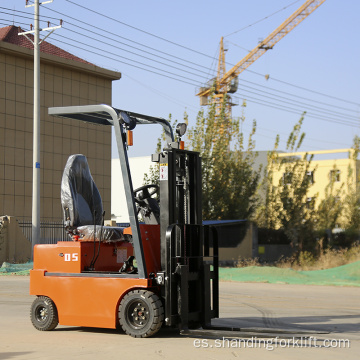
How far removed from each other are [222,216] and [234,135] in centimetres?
536

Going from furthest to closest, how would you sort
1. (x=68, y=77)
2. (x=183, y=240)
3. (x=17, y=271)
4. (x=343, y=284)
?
(x=68, y=77) < (x=17, y=271) < (x=343, y=284) < (x=183, y=240)

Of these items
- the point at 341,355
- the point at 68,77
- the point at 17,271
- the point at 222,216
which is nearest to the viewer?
the point at 341,355

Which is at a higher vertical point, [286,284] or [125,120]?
[125,120]

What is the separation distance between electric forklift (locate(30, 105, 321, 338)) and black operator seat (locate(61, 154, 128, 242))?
0.06ft

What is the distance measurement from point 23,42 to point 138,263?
43.0m

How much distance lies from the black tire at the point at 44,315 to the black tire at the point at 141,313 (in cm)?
126

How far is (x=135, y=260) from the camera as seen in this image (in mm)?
10367

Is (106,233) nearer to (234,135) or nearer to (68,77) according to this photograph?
(234,135)

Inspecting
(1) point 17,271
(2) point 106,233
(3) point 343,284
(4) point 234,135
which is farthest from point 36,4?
(2) point 106,233

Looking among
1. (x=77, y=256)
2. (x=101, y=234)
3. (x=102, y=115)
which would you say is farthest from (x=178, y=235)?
(x=102, y=115)

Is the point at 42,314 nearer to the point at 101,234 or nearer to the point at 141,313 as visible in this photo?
the point at 101,234

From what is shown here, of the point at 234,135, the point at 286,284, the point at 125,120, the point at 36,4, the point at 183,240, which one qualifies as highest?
the point at 36,4

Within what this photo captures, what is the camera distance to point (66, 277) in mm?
10531

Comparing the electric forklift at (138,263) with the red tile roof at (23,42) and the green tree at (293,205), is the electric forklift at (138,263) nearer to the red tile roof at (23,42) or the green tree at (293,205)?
the green tree at (293,205)
